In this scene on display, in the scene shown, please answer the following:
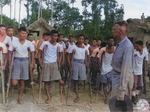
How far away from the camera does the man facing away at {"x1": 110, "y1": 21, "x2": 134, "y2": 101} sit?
2729mm

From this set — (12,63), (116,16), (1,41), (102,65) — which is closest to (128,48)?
(102,65)

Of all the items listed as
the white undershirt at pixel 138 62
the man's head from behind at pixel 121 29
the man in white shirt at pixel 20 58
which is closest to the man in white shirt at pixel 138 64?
the white undershirt at pixel 138 62

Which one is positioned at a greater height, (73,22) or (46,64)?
(73,22)

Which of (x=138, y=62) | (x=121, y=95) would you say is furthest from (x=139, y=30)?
(x=121, y=95)

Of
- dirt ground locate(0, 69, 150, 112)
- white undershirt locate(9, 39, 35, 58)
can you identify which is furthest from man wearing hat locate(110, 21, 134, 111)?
white undershirt locate(9, 39, 35, 58)

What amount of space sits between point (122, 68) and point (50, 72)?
Result: 8.33 feet

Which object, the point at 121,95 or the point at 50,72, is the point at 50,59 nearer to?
the point at 50,72

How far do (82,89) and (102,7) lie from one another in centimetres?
1454

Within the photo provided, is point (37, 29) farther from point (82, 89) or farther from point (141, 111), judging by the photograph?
point (141, 111)

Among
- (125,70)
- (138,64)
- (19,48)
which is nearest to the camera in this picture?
(125,70)

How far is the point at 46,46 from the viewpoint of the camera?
466 centimetres

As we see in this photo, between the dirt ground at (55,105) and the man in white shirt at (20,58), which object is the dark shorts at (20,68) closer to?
the man in white shirt at (20,58)

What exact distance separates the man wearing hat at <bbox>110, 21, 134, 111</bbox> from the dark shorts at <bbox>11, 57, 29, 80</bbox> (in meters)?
2.59

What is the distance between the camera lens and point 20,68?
4.51m
